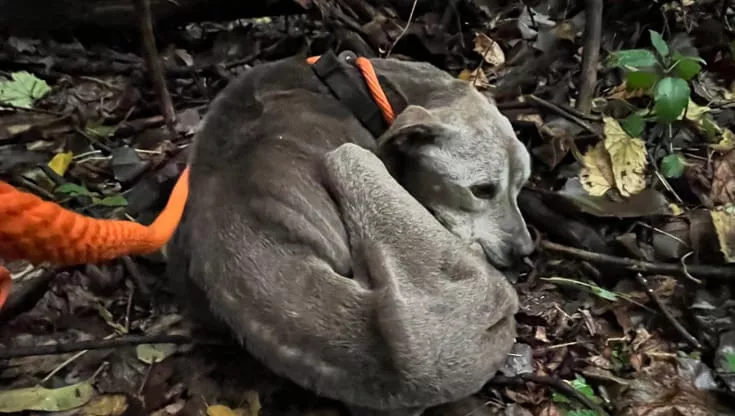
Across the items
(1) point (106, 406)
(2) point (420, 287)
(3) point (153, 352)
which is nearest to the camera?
(2) point (420, 287)

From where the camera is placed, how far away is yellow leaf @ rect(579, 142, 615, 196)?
390 centimetres

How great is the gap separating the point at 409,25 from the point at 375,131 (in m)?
1.74

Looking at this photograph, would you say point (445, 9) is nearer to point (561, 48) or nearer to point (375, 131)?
point (561, 48)

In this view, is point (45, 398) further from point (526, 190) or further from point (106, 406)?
point (526, 190)

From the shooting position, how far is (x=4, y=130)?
13.3 ft

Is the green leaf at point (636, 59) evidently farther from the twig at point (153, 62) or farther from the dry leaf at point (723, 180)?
the twig at point (153, 62)

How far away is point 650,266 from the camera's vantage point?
3594 millimetres

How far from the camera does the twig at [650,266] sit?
3514 millimetres

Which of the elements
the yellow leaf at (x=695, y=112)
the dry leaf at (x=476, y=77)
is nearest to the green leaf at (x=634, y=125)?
the yellow leaf at (x=695, y=112)

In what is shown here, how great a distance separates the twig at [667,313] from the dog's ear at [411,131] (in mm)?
1218

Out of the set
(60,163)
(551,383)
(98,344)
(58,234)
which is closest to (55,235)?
(58,234)

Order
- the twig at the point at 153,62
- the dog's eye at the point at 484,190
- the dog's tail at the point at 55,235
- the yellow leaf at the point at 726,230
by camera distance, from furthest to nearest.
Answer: the twig at the point at 153,62, the yellow leaf at the point at 726,230, the dog's eye at the point at 484,190, the dog's tail at the point at 55,235

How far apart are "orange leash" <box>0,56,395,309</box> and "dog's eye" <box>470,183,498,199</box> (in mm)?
1266

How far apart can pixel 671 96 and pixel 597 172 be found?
514 mm
